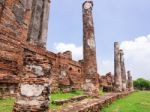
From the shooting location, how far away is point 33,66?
4.10 m

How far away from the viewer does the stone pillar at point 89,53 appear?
935 centimetres

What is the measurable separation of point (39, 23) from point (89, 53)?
35.1ft

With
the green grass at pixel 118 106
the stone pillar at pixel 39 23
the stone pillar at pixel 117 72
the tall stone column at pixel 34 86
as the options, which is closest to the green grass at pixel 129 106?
the green grass at pixel 118 106

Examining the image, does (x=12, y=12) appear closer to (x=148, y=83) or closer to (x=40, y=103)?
(x=40, y=103)

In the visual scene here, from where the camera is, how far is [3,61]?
808cm

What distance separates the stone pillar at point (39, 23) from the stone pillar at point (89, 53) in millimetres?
8139

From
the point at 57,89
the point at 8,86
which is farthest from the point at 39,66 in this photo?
the point at 57,89

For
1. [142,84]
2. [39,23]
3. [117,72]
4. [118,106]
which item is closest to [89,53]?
[118,106]

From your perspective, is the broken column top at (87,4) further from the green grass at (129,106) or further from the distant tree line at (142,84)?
the distant tree line at (142,84)

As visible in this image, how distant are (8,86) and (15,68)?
3.10ft

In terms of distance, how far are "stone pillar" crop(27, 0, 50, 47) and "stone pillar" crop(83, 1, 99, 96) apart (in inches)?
320

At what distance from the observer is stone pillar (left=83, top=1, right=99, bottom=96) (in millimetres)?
9349

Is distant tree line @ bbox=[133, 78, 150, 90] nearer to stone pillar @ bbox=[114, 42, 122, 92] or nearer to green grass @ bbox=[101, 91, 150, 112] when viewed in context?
stone pillar @ bbox=[114, 42, 122, 92]

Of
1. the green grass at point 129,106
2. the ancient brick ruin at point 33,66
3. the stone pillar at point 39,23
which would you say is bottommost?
the green grass at point 129,106
